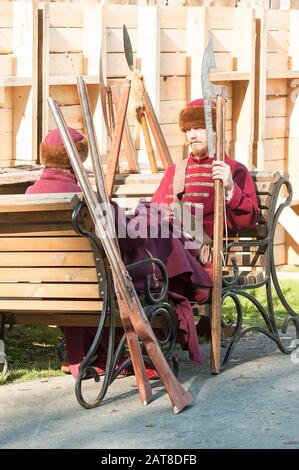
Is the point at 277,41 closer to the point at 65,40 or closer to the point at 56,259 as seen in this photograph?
the point at 65,40

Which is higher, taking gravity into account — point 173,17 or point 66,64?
point 173,17

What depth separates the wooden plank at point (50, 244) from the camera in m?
6.01

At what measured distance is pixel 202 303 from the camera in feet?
21.7

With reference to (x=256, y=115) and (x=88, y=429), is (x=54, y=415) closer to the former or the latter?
(x=88, y=429)

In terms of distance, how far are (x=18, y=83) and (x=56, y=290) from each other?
3094mm

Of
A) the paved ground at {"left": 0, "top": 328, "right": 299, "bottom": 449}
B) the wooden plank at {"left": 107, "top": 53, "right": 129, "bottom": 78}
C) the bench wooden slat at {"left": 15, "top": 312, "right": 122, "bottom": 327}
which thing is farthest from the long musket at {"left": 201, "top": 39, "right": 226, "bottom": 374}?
the wooden plank at {"left": 107, "top": 53, "right": 129, "bottom": 78}

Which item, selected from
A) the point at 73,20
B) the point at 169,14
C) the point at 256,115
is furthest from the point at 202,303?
the point at 256,115

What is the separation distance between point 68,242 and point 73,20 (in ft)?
12.8

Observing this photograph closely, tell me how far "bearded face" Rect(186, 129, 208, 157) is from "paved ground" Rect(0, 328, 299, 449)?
3.50ft

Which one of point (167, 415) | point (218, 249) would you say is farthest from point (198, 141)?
point (167, 415)

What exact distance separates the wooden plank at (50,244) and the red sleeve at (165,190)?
1149 mm

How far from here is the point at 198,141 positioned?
7.00m

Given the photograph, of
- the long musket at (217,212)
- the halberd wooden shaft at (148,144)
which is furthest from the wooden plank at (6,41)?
the long musket at (217,212)
